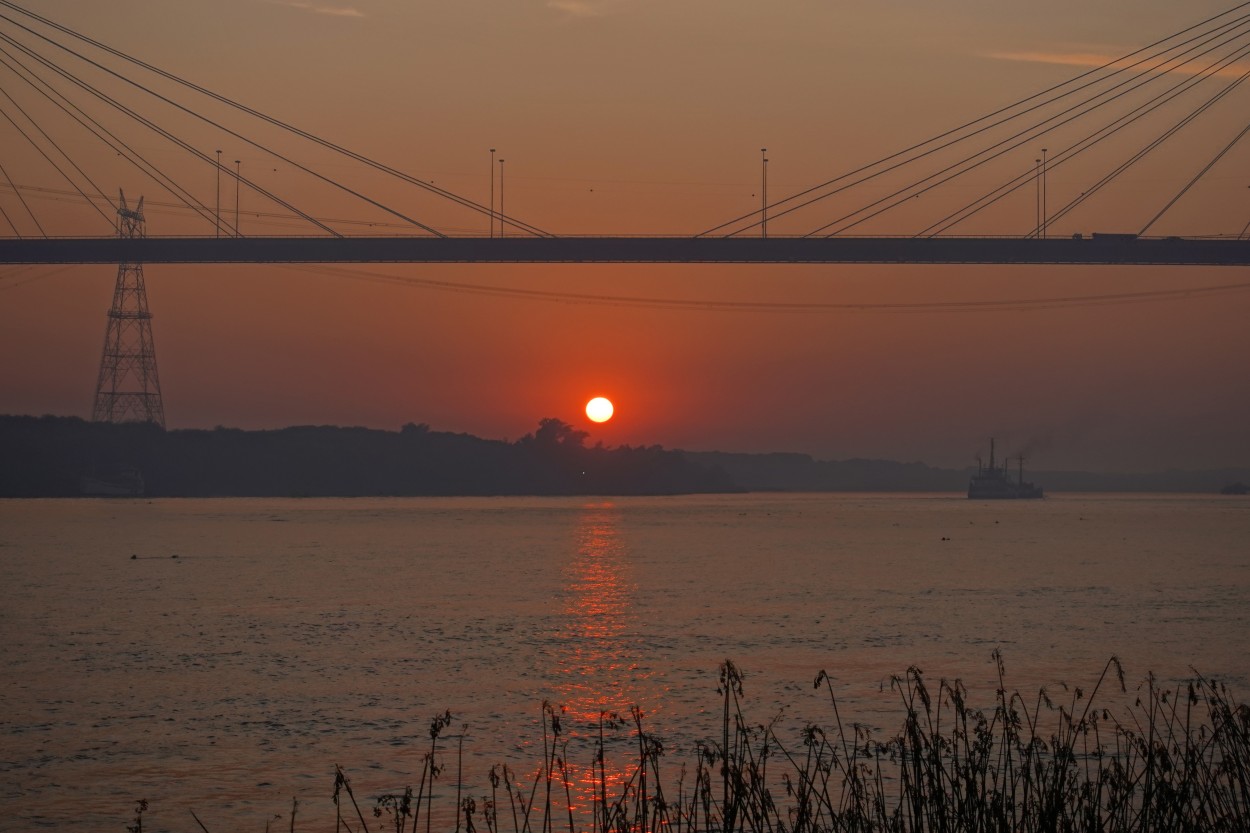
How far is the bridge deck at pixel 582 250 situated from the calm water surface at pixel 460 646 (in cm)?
960

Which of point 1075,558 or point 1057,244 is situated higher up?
point 1057,244

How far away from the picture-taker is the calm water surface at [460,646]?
29.1ft

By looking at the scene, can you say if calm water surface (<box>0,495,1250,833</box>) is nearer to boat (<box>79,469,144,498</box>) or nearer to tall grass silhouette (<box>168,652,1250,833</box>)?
tall grass silhouette (<box>168,652,1250,833</box>)

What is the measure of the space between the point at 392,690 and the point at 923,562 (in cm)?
2240

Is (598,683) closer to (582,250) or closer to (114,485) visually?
(582,250)

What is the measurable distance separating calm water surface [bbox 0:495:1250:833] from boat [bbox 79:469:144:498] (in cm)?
6103

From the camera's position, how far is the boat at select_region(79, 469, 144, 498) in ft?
304

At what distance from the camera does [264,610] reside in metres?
19.5

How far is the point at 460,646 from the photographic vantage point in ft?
49.1

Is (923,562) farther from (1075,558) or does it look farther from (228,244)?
(228,244)

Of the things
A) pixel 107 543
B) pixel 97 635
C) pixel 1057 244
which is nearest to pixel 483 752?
pixel 97 635

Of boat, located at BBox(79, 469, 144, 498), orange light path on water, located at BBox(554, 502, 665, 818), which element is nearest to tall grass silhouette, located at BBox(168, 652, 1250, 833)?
orange light path on water, located at BBox(554, 502, 665, 818)

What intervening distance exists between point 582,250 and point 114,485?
61558 mm

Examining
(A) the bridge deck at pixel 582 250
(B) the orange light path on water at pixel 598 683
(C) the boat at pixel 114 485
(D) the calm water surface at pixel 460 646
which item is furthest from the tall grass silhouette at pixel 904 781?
(C) the boat at pixel 114 485
